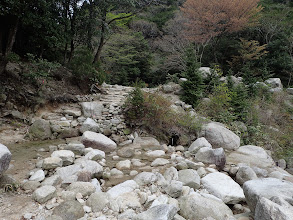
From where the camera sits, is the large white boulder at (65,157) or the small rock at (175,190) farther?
the large white boulder at (65,157)

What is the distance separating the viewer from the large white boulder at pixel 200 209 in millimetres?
1987

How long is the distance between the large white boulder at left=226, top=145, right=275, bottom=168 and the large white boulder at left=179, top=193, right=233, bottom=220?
230 centimetres

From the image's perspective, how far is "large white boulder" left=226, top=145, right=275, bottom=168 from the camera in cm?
421

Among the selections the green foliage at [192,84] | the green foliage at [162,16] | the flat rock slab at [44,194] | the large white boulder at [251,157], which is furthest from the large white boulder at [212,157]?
the green foliage at [162,16]

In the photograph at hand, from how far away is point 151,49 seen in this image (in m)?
17.8

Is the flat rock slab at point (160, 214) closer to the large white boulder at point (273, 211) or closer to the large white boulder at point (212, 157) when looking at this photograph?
the large white boulder at point (273, 211)

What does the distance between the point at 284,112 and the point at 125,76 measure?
11082 mm

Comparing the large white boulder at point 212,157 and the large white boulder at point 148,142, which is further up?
the large white boulder at point 212,157

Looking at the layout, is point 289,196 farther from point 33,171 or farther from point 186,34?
point 186,34

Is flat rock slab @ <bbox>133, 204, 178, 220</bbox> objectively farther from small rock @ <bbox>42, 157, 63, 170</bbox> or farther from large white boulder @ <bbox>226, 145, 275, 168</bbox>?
large white boulder @ <bbox>226, 145, 275, 168</bbox>

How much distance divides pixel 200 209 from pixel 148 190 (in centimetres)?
75

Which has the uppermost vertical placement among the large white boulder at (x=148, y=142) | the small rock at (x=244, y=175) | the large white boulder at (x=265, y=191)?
the large white boulder at (x=265, y=191)

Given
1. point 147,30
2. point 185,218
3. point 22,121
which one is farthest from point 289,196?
point 147,30

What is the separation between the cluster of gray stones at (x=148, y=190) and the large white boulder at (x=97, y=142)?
0.16 feet
